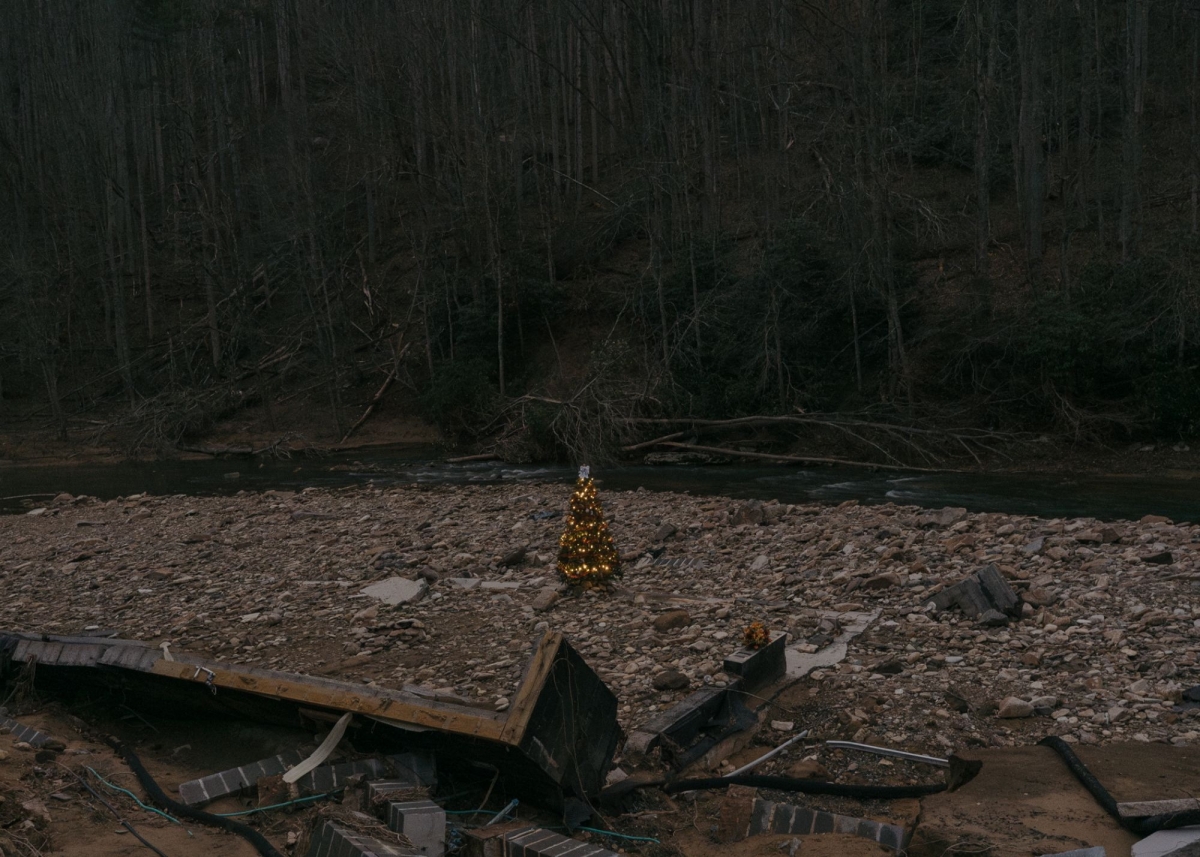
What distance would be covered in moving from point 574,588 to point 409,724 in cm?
380

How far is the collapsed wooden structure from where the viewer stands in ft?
16.8

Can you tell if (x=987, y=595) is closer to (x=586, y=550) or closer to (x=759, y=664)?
(x=759, y=664)

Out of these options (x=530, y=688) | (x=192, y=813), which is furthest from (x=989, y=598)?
(x=192, y=813)

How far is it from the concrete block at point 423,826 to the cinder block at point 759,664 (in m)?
2.21

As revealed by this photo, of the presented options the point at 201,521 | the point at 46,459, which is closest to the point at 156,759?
the point at 201,521

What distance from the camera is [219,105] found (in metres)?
35.9

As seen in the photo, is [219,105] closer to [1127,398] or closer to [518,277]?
[518,277]

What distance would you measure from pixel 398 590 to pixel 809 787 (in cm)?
511

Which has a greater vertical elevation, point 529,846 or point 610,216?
point 610,216

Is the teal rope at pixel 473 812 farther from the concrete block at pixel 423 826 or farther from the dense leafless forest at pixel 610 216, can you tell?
the dense leafless forest at pixel 610 216

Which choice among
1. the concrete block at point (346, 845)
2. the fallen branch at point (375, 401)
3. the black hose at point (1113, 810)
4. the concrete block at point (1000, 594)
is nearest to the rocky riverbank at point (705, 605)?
the concrete block at point (1000, 594)

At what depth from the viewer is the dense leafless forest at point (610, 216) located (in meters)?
21.6

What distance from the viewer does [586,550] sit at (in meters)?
9.16

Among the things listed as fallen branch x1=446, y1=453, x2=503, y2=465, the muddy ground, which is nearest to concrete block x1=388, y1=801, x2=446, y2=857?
the muddy ground
